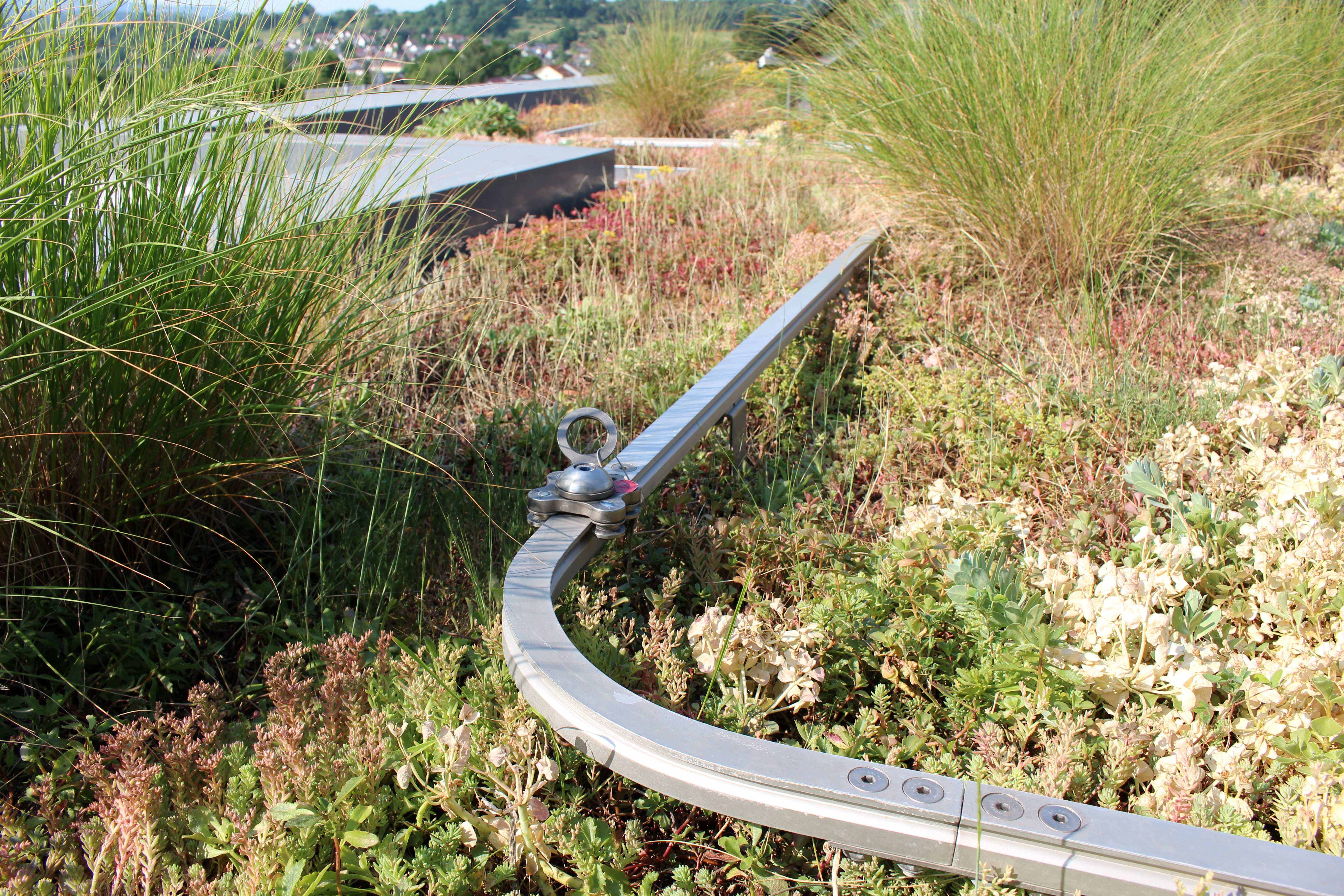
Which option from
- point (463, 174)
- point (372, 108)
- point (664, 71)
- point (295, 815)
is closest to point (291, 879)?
point (295, 815)

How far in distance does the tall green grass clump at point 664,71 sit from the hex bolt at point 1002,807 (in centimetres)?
1088

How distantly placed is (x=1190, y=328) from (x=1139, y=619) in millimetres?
2395

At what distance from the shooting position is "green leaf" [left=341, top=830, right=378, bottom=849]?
1157 mm

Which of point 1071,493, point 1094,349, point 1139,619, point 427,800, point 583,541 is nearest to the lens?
point 427,800

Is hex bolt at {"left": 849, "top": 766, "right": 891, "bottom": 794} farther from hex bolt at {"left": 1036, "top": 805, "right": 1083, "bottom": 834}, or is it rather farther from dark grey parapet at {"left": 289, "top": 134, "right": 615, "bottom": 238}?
dark grey parapet at {"left": 289, "top": 134, "right": 615, "bottom": 238}

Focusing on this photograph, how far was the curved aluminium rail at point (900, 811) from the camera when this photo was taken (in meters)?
1.00

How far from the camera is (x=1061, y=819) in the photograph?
1.05 m

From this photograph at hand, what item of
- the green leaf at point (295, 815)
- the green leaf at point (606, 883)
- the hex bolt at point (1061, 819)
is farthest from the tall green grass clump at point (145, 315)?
the hex bolt at point (1061, 819)

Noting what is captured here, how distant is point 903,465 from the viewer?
2.71m

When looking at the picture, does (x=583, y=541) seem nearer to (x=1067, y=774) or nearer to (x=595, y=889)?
(x=595, y=889)

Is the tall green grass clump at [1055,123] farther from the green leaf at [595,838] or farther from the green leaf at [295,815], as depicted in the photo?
the green leaf at [295,815]

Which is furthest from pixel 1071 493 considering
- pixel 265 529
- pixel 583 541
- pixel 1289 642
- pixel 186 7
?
pixel 186 7

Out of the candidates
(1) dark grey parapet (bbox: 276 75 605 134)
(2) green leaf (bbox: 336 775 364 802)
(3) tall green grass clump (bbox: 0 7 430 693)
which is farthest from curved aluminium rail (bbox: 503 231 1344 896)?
(1) dark grey parapet (bbox: 276 75 605 134)

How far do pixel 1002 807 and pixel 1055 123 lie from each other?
3.49 metres
